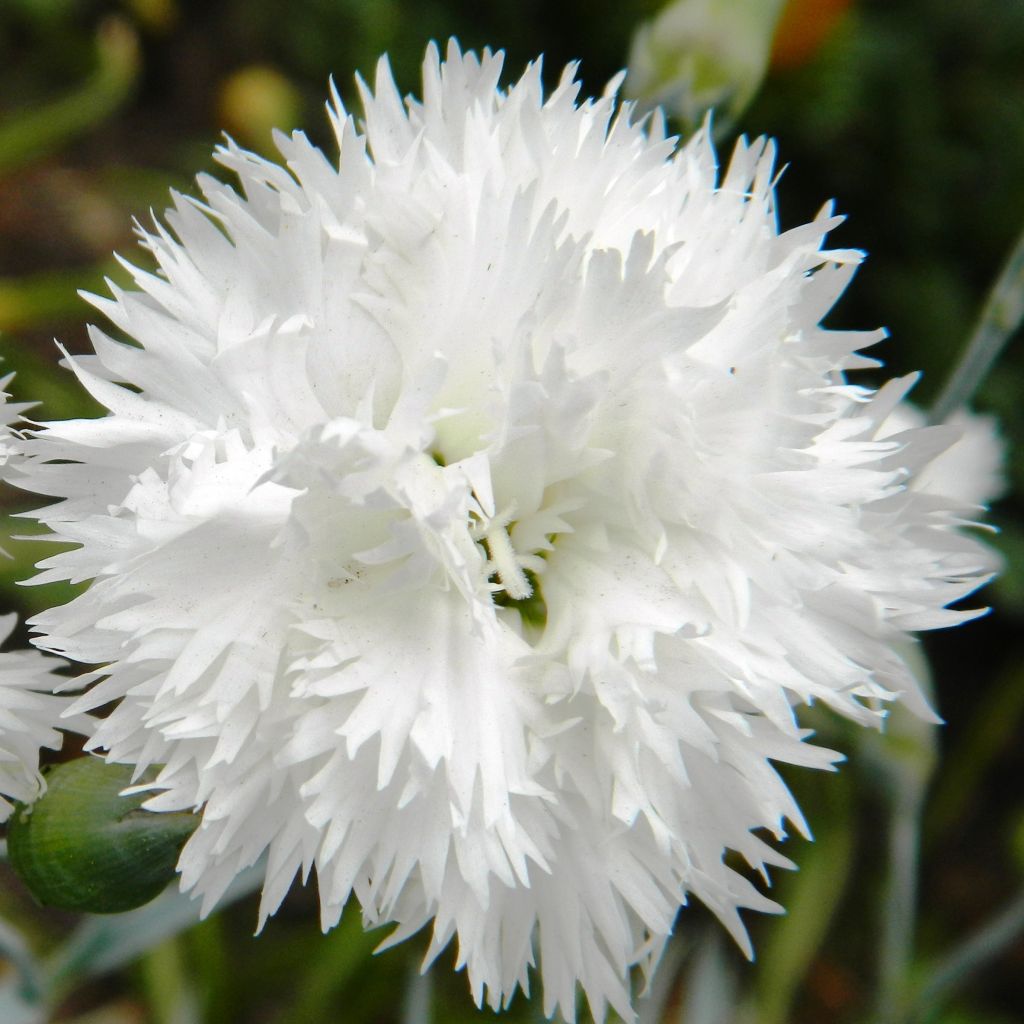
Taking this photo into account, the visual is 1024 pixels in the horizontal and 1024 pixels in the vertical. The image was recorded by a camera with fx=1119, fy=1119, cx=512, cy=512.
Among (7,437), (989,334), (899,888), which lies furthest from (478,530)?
(899,888)

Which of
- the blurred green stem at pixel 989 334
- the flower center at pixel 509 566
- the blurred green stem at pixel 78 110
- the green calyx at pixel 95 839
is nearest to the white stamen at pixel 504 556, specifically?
the flower center at pixel 509 566

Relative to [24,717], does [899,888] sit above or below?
below

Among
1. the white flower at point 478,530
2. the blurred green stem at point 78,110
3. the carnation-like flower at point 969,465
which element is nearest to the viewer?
the white flower at point 478,530

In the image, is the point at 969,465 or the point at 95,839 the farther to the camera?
the point at 969,465

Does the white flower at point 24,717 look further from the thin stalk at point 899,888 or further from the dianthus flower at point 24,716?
the thin stalk at point 899,888

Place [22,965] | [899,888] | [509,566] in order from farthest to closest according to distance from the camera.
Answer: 1. [899,888]
2. [22,965]
3. [509,566]

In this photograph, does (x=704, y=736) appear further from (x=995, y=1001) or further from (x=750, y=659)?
(x=995, y=1001)

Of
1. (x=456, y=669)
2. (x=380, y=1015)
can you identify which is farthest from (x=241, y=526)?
(x=380, y=1015)

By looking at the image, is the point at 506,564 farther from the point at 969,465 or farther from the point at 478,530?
the point at 969,465

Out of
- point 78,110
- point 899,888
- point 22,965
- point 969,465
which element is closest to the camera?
point 22,965
